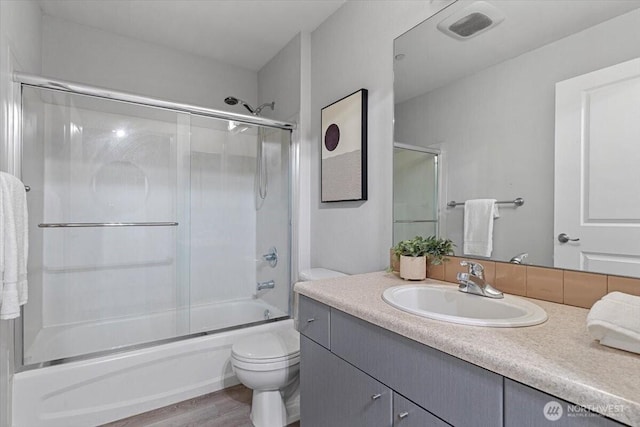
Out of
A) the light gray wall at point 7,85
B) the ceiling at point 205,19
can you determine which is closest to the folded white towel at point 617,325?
the ceiling at point 205,19

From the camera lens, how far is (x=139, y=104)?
1940 millimetres

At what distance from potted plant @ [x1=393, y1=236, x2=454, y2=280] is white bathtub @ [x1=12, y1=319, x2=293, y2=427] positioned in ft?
4.40

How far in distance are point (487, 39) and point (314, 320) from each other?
1358mm

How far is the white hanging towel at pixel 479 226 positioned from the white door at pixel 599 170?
23cm

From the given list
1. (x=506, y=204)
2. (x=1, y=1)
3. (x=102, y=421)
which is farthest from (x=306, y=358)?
(x=1, y=1)

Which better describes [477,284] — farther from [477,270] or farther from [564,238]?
[564,238]

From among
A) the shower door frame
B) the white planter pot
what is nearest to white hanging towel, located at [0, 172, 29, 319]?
the shower door frame

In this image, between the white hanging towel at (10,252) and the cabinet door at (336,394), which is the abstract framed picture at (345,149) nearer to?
the cabinet door at (336,394)

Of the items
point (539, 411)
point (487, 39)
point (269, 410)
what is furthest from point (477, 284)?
point (269, 410)

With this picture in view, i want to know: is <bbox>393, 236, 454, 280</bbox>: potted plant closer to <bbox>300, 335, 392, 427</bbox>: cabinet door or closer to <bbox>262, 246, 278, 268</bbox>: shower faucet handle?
<bbox>300, 335, 392, 427</bbox>: cabinet door

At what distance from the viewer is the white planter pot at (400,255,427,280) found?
4.55 feet

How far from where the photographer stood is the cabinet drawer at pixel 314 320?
1188mm

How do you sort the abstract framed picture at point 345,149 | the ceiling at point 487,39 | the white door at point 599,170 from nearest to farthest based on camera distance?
the white door at point 599,170 < the ceiling at point 487,39 < the abstract framed picture at point 345,149

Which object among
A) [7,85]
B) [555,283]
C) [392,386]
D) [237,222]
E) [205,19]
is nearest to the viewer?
[392,386]
